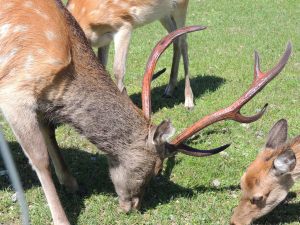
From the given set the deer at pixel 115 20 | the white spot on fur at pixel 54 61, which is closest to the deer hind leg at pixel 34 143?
the white spot on fur at pixel 54 61

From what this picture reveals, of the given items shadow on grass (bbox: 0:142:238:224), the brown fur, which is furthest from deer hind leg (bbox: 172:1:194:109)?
the brown fur

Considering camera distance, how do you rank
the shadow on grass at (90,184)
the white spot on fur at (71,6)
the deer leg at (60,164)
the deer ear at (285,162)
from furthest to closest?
1. the white spot on fur at (71,6)
2. the deer leg at (60,164)
3. the shadow on grass at (90,184)
4. the deer ear at (285,162)

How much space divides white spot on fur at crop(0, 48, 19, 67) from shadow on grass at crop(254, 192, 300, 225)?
2.44 m

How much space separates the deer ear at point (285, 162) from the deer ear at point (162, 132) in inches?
34.0

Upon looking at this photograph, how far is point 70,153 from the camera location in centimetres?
577

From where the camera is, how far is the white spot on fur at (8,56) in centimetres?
419

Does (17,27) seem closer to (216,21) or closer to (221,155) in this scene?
(221,155)

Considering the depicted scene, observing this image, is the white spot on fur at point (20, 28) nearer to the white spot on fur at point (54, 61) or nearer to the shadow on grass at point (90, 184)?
the white spot on fur at point (54, 61)

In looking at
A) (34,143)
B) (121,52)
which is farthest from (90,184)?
(121,52)

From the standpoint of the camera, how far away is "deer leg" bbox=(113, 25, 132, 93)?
6504 mm

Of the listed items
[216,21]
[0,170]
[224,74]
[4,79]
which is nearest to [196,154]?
[4,79]

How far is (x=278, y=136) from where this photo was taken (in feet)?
14.9

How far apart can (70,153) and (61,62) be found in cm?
179

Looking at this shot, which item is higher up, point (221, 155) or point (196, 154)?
point (196, 154)
